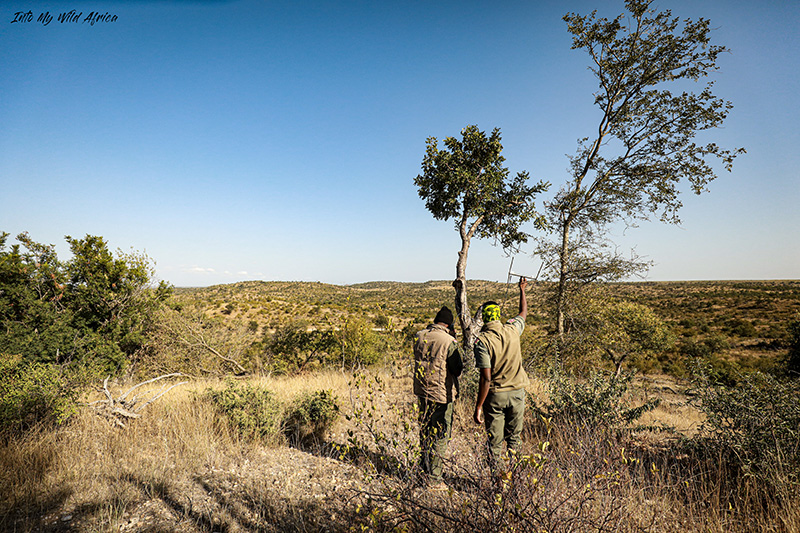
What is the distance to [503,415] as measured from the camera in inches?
156

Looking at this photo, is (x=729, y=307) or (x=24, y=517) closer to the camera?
(x=24, y=517)

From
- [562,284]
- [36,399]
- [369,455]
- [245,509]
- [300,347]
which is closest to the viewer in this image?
[245,509]

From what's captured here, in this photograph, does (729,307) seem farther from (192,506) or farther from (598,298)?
(192,506)

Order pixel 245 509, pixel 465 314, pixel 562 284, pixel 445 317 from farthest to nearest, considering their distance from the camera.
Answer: pixel 562 284 → pixel 465 314 → pixel 445 317 → pixel 245 509

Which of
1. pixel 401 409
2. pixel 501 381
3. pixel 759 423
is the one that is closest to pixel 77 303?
pixel 401 409

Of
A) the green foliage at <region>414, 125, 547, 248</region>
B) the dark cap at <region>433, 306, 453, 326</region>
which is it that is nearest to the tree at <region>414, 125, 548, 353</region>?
the green foliage at <region>414, 125, 547, 248</region>

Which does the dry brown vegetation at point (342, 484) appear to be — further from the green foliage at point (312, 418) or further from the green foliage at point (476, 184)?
A: the green foliage at point (476, 184)

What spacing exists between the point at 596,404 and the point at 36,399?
27.5 feet

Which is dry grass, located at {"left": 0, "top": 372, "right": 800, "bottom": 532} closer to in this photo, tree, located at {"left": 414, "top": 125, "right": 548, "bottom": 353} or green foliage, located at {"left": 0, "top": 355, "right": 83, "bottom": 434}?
green foliage, located at {"left": 0, "top": 355, "right": 83, "bottom": 434}

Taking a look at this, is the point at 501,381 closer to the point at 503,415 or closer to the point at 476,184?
the point at 503,415

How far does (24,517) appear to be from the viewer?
9.71 feet

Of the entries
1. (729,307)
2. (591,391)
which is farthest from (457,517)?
(729,307)

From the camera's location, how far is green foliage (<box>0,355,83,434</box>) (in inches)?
169

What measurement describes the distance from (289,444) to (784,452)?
6.21 metres
